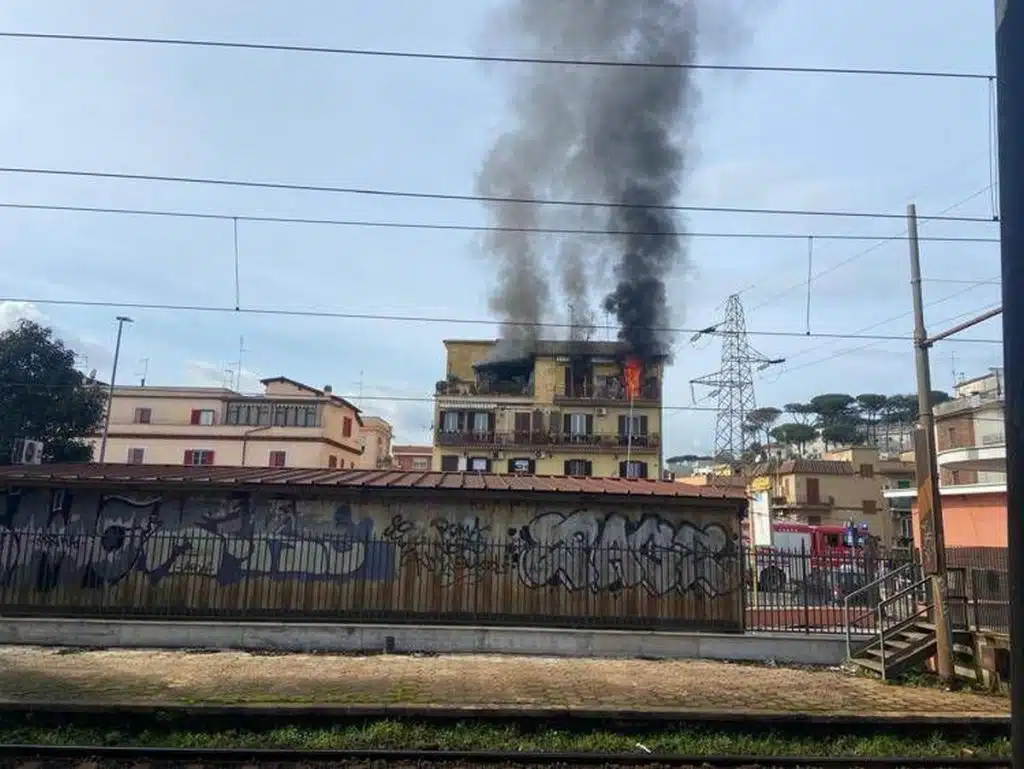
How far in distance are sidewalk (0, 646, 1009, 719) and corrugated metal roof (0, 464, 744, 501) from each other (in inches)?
145

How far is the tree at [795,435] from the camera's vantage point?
120 m

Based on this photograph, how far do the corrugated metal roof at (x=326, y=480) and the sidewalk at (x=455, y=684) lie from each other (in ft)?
12.1

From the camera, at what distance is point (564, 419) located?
6462 centimetres

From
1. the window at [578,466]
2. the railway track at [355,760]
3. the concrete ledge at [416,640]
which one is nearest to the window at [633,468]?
the window at [578,466]

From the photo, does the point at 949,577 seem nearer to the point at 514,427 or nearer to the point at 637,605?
the point at 637,605

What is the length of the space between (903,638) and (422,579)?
9.53 meters

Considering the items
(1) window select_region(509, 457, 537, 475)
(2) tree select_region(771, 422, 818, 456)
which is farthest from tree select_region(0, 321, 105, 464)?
(2) tree select_region(771, 422, 818, 456)

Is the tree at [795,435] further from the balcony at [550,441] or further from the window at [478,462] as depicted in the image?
the window at [478,462]

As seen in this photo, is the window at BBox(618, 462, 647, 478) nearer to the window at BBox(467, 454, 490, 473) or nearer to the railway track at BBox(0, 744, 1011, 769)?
the window at BBox(467, 454, 490, 473)

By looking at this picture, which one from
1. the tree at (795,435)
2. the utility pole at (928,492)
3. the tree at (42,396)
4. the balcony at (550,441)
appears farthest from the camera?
the tree at (795,435)

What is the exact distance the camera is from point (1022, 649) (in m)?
2.86

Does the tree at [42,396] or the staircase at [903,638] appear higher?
the tree at [42,396]

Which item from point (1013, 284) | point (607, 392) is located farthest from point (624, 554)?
point (607, 392)

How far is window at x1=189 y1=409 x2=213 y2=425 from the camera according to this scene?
212 ft
